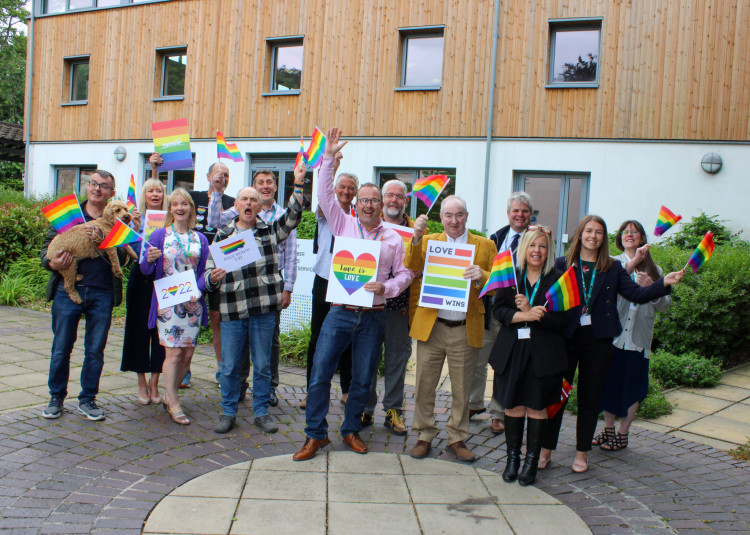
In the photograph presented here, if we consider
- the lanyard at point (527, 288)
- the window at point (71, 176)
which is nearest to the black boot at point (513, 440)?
the lanyard at point (527, 288)

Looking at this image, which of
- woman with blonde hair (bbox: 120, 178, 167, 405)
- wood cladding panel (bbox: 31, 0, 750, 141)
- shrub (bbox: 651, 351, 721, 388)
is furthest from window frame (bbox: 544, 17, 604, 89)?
woman with blonde hair (bbox: 120, 178, 167, 405)

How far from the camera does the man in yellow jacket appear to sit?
4.85 meters

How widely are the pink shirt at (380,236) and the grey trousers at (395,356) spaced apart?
1.85 ft

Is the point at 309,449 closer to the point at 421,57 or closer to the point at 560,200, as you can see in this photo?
the point at 560,200

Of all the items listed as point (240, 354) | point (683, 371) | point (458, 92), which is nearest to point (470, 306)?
point (240, 354)


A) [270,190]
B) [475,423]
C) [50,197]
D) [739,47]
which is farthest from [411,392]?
[50,197]

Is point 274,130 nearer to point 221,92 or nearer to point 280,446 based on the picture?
point 221,92

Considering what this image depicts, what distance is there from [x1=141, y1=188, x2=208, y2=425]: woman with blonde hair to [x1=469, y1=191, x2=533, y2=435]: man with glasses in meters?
2.52

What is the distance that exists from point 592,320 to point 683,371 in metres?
3.44

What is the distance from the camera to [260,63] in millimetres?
16594

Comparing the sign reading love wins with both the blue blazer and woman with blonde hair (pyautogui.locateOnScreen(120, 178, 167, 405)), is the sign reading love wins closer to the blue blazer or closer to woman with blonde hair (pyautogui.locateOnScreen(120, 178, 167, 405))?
the blue blazer

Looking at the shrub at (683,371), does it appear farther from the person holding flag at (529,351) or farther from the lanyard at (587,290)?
the person holding flag at (529,351)

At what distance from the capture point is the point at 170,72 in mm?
18250

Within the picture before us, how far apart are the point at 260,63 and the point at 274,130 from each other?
72.4 inches
